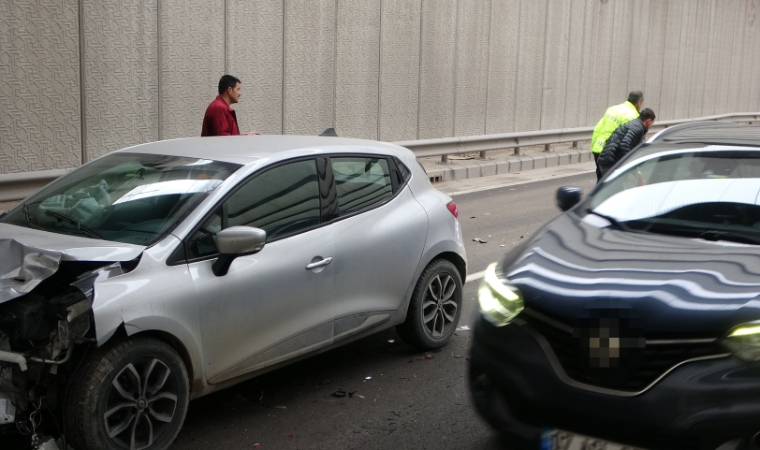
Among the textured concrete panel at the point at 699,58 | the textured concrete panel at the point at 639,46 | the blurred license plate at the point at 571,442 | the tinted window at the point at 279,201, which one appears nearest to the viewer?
the blurred license plate at the point at 571,442

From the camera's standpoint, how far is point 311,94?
15609mm

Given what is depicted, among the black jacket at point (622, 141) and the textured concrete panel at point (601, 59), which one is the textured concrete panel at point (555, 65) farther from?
the black jacket at point (622, 141)

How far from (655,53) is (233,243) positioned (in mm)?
24484

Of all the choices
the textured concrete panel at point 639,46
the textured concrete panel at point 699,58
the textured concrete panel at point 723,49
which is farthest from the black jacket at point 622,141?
the textured concrete panel at point 723,49

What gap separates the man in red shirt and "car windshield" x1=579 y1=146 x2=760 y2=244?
551 centimetres

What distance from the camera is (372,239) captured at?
230 inches

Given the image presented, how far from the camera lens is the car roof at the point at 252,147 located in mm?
5484

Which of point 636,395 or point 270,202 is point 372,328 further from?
point 636,395

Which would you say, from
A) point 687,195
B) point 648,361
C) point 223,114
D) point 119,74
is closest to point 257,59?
point 119,74

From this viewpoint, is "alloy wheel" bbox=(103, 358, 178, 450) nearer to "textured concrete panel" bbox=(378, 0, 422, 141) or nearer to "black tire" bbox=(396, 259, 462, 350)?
"black tire" bbox=(396, 259, 462, 350)

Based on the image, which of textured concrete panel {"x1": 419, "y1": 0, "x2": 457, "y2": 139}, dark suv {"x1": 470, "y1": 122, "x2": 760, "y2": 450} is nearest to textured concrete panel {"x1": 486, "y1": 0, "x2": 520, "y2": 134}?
textured concrete panel {"x1": 419, "y1": 0, "x2": 457, "y2": 139}

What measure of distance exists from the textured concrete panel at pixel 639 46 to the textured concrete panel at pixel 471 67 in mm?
7149

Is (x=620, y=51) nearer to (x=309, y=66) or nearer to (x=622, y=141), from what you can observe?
(x=309, y=66)

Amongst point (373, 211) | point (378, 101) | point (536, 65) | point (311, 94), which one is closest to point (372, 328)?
point (373, 211)
